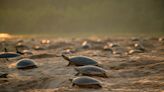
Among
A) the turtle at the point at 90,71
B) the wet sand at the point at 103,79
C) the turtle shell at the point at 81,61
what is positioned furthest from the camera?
the turtle shell at the point at 81,61

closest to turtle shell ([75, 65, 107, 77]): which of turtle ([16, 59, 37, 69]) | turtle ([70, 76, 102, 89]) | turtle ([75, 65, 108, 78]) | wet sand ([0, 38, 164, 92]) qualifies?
turtle ([75, 65, 108, 78])

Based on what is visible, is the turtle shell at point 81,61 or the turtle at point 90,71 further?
the turtle shell at point 81,61

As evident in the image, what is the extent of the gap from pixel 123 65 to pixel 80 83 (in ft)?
10.7

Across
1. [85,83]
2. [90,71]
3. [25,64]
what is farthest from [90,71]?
[25,64]

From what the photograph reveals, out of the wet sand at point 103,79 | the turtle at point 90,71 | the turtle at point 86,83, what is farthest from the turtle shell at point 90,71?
the turtle at point 86,83

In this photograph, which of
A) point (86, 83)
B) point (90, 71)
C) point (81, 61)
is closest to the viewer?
point (86, 83)

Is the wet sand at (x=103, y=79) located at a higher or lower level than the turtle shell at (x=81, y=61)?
lower

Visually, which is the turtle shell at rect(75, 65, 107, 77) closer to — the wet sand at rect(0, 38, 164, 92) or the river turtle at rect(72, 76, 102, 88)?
the wet sand at rect(0, 38, 164, 92)

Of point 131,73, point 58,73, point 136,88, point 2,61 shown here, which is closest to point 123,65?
point 131,73

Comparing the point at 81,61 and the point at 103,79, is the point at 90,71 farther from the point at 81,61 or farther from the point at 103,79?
the point at 81,61

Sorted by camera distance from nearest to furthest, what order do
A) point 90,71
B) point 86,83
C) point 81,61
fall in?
point 86,83, point 90,71, point 81,61

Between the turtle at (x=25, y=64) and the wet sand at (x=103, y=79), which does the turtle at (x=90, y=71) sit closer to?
the wet sand at (x=103, y=79)

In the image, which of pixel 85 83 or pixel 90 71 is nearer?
pixel 85 83

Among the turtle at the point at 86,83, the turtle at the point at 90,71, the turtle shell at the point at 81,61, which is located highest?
the turtle shell at the point at 81,61
